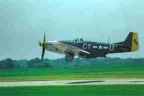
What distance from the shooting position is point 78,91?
11484 mm

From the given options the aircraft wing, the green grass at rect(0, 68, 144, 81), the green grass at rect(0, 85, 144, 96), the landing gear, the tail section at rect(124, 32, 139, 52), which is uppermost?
the tail section at rect(124, 32, 139, 52)

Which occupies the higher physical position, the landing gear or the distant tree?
the landing gear

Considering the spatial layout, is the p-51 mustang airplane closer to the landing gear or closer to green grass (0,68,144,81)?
the landing gear

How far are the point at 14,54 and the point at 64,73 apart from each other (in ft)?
3.92

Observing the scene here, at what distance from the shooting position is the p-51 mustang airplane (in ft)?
38.8

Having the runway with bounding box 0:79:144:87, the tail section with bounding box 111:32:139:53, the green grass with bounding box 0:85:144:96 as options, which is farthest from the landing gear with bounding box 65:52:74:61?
the tail section with bounding box 111:32:139:53

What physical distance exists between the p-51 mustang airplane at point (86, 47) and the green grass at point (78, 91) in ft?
2.41

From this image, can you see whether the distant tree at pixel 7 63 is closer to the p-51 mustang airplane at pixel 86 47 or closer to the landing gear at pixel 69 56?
the p-51 mustang airplane at pixel 86 47

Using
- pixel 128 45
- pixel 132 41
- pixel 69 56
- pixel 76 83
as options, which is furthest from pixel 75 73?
pixel 132 41

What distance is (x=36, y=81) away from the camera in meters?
12.4

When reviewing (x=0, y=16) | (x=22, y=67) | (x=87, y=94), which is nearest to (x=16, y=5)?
(x=0, y=16)

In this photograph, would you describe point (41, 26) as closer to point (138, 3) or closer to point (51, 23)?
point (51, 23)

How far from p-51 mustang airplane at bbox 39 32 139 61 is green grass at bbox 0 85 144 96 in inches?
29.0

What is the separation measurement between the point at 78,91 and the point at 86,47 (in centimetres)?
106
